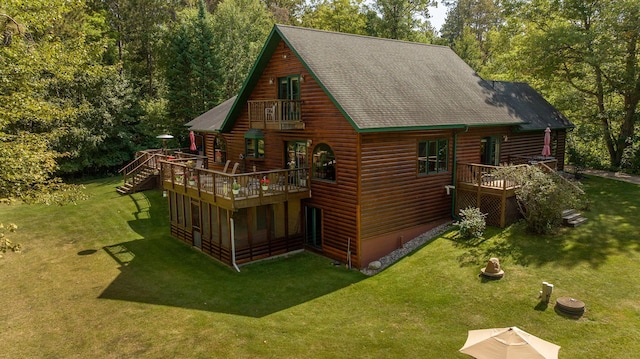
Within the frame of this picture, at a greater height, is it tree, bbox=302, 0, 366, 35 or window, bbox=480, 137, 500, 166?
tree, bbox=302, 0, 366, 35

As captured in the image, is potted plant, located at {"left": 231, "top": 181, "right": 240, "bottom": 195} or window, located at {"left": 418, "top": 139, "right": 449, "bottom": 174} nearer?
potted plant, located at {"left": 231, "top": 181, "right": 240, "bottom": 195}

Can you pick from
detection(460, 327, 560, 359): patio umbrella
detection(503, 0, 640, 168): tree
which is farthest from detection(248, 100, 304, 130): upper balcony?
detection(503, 0, 640, 168): tree

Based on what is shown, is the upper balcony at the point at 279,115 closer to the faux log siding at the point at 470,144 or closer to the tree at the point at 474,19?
the faux log siding at the point at 470,144

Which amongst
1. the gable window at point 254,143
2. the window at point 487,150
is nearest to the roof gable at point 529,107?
the window at point 487,150

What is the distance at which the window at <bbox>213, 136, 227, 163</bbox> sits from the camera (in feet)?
80.5

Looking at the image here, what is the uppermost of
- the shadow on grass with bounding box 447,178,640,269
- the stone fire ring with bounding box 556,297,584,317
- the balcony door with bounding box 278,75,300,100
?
the balcony door with bounding box 278,75,300,100

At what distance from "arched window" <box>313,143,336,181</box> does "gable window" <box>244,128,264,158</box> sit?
3.74 metres

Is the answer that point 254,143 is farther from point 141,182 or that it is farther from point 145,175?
point 145,175

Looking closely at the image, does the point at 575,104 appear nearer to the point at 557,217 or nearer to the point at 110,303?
the point at 557,217

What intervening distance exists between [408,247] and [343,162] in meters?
4.20

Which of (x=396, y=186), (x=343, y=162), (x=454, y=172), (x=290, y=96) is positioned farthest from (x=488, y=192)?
(x=290, y=96)

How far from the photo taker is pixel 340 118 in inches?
606

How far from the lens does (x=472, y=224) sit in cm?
1565

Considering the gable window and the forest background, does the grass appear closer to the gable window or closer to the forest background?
the forest background
